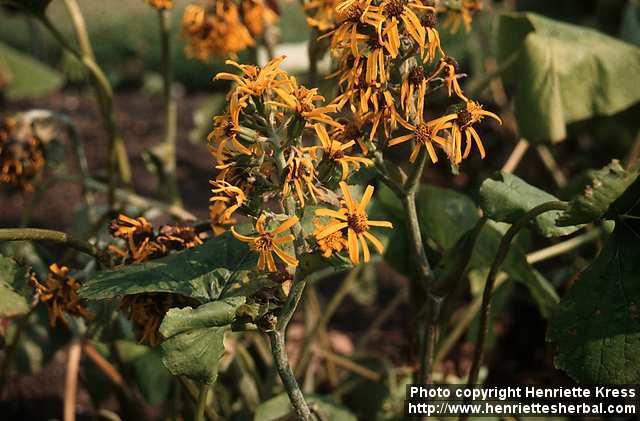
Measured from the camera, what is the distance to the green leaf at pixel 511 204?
1.09 metres

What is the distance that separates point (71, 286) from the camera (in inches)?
45.4

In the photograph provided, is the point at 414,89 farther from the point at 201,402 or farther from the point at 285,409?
the point at 285,409

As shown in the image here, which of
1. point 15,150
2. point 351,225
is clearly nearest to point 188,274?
point 351,225

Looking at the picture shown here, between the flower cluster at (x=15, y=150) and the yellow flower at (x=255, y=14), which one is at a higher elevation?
the yellow flower at (x=255, y=14)

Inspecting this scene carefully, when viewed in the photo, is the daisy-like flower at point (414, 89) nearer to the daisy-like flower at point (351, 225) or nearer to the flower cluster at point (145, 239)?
the daisy-like flower at point (351, 225)

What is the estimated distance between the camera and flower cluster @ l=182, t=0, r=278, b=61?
155cm

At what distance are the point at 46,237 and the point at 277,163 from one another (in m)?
0.36

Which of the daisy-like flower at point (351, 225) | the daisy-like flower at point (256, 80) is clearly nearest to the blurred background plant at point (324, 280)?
the daisy-like flower at point (351, 225)

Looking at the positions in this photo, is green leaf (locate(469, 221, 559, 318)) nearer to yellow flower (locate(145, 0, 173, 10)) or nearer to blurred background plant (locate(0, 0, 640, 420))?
blurred background plant (locate(0, 0, 640, 420))

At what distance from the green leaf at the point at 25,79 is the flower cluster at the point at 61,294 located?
359 cm

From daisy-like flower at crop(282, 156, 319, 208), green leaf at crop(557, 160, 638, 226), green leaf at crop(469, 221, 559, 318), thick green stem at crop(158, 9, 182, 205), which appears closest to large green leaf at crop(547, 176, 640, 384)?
green leaf at crop(557, 160, 638, 226)

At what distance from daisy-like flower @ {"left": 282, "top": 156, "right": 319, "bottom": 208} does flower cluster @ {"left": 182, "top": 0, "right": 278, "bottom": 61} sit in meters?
0.69

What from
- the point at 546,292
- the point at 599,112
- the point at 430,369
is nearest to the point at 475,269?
the point at 546,292

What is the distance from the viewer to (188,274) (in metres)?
1.03
